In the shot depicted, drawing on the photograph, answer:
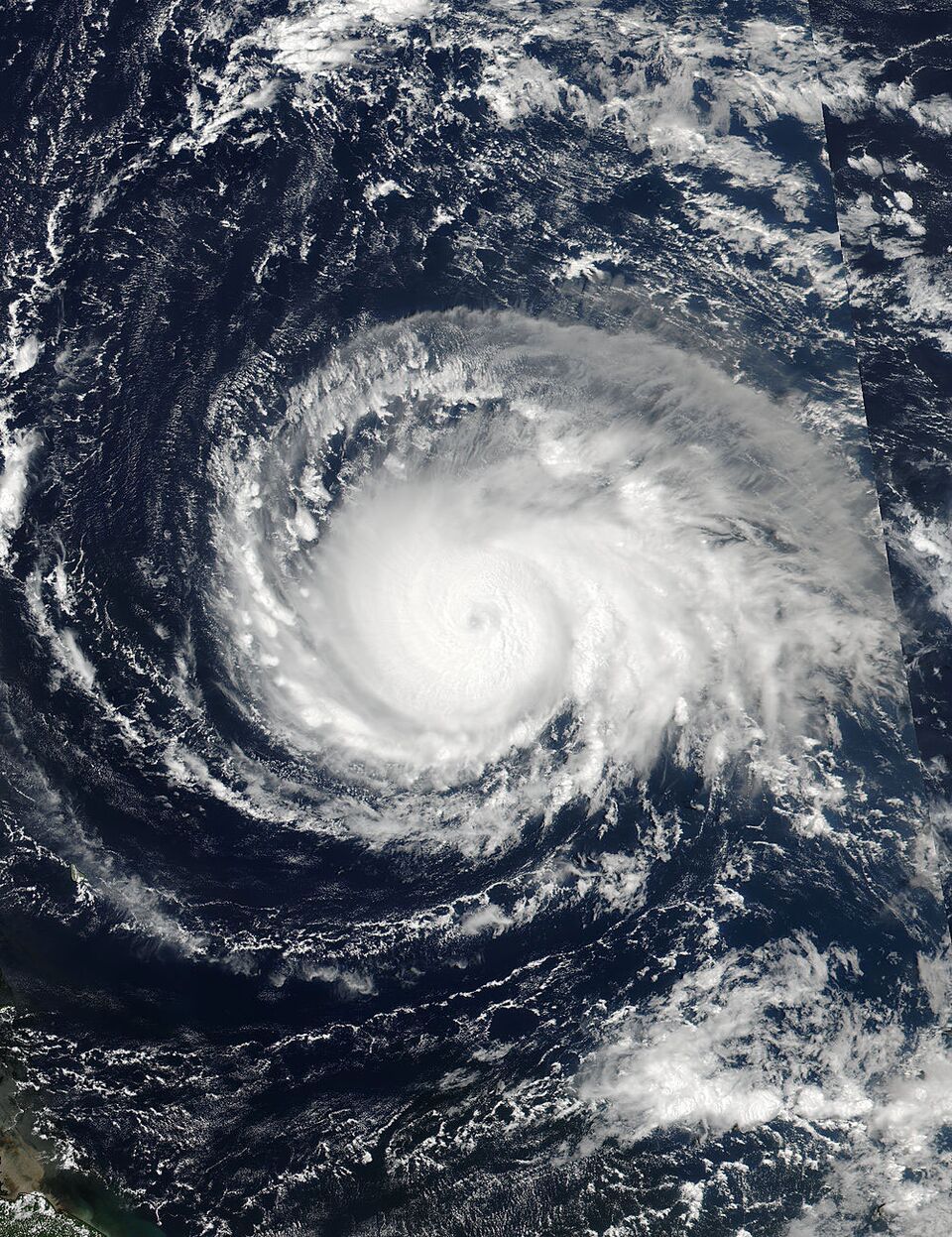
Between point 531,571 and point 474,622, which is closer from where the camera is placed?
point 474,622

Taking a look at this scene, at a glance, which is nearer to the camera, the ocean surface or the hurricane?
the ocean surface

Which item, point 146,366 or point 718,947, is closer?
point 718,947

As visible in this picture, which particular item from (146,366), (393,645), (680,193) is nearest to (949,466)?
(680,193)

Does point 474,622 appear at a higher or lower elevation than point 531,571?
lower

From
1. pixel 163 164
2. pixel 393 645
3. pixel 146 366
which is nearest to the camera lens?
pixel 393 645

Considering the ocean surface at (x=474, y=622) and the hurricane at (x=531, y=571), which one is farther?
the hurricane at (x=531, y=571)

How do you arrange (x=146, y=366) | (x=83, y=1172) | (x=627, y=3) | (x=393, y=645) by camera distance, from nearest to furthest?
(x=83, y=1172)
(x=393, y=645)
(x=146, y=366)
(x=627, y=3)

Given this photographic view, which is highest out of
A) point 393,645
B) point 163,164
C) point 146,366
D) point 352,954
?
point 163,164

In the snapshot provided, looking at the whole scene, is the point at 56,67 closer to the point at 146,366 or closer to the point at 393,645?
the point at 146,366
